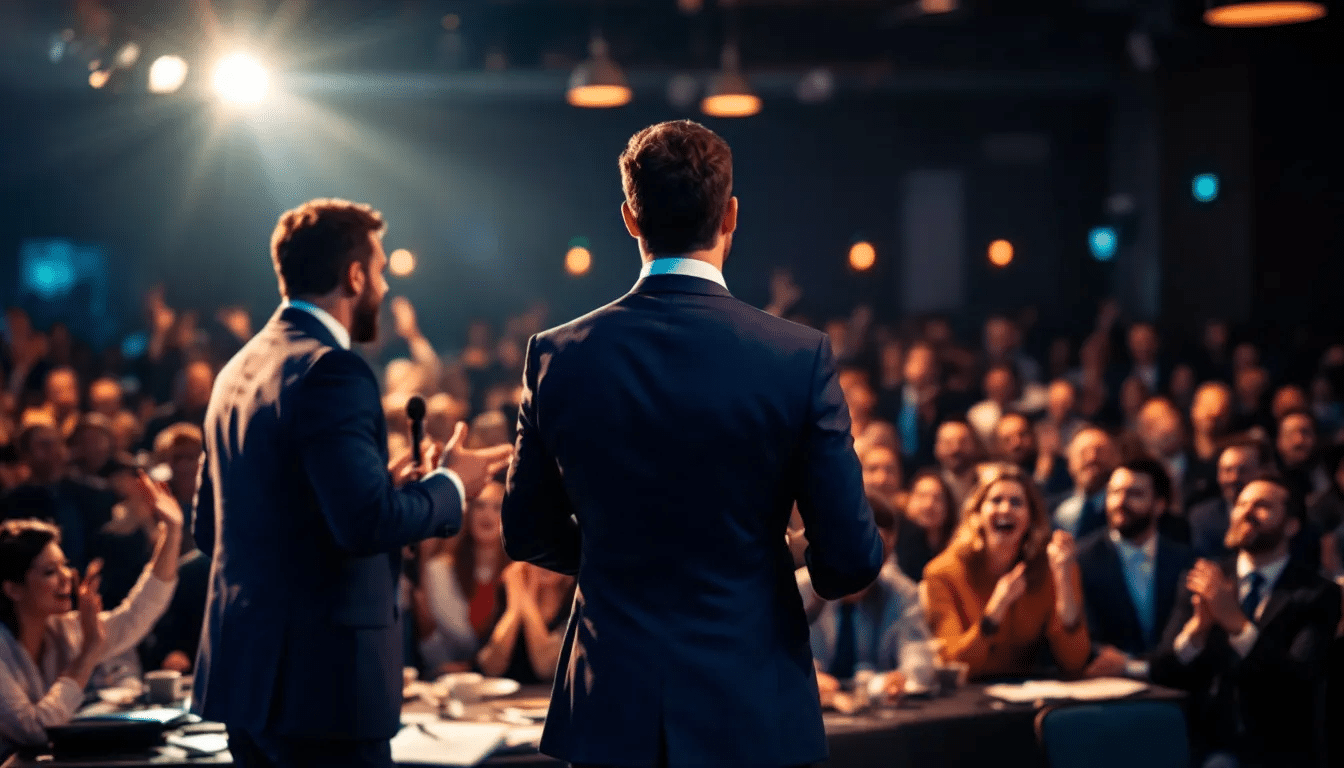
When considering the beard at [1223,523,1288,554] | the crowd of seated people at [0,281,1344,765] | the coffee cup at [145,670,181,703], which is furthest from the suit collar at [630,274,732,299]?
the beard at [1223,523,1288,554]

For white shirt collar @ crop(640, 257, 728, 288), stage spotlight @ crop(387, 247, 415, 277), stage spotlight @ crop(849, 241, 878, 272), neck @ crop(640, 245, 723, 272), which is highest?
stage spotlight @ crop(387, 247, 415, 277)

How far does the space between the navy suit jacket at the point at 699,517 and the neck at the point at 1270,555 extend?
2.87 metres

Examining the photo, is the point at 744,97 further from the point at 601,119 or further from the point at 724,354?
the point at 724,354

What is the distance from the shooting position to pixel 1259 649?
4008 mm

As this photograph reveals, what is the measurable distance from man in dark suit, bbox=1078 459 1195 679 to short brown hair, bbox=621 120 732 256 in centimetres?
343

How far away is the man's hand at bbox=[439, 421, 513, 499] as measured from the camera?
97.2 inches

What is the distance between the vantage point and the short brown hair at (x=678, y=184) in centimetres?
179

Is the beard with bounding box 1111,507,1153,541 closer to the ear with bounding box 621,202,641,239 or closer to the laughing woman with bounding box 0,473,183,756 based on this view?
the laughing woman with bounding box 0,473,183,756

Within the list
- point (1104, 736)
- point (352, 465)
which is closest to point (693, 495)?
point (352, 465)

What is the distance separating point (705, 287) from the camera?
1840 mm

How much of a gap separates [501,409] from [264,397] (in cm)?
621

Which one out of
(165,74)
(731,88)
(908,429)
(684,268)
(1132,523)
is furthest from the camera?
(731,88)

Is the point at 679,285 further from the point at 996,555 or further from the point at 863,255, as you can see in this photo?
the point at 863,255

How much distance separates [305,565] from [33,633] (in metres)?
1.79
